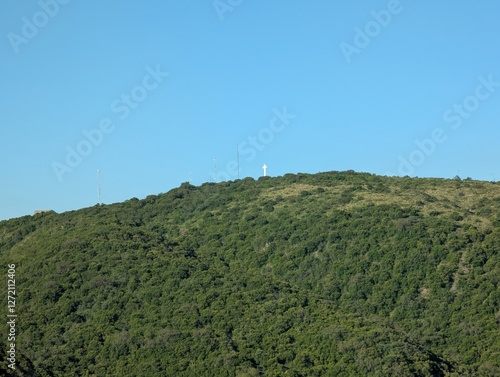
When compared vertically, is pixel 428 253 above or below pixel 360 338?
above

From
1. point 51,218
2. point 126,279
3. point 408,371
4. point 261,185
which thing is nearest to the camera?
point 408,371

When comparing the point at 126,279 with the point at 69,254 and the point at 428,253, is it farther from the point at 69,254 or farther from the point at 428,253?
the point at 428,253

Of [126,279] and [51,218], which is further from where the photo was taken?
[51,218]

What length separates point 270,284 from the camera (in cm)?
7550

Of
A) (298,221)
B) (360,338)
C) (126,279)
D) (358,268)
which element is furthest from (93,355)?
(298,221)

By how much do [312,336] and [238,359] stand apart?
6.30 meters

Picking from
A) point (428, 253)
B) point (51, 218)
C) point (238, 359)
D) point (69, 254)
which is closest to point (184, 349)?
point (238, 359)

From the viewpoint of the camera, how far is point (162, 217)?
98.0 metres

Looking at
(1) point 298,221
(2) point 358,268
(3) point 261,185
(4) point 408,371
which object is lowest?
(4) point 408,371

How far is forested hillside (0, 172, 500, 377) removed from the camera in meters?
63.2

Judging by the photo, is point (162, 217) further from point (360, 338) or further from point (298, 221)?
point (360, 338)

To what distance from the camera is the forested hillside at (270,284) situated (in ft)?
208

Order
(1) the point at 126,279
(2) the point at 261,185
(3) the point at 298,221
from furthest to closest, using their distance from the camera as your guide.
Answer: (2) the point at 261,185
(3) the point at 298,221
(1) the point at 126,279

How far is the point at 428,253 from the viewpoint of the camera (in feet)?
258
